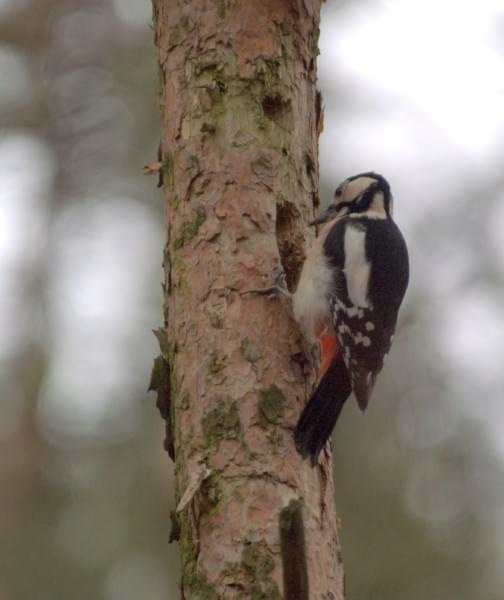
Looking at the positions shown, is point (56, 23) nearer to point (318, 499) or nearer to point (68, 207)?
point (68, 207)

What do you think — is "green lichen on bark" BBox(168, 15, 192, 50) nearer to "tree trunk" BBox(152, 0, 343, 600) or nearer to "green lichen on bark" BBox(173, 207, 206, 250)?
"tree trunk" BBox(152, 0, 343, 600)

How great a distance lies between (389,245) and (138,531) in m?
4.55

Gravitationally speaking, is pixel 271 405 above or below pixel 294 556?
above

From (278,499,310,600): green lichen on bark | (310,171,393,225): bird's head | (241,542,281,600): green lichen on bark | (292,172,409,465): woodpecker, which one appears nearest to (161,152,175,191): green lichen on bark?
(292,172,409,465): woodpecker

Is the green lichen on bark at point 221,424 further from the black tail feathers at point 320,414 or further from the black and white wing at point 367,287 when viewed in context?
the black and white wing at point 367,287

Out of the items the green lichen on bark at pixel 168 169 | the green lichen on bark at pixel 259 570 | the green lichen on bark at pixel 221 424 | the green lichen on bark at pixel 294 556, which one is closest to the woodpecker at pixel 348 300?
the green lichen on bark at pixel 221 424

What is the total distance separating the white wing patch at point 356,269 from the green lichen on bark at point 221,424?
0.74m

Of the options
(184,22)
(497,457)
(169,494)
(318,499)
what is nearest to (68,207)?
(169,494)

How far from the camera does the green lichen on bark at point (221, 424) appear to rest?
275cm

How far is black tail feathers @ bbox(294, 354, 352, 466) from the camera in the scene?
2758 millimetres

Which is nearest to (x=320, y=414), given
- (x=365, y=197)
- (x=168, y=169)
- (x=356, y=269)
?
(x=356, y=269)

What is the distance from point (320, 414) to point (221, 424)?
0.85 ft

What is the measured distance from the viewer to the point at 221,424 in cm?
277

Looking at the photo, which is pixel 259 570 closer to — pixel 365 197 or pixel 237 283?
pixel 237 283
